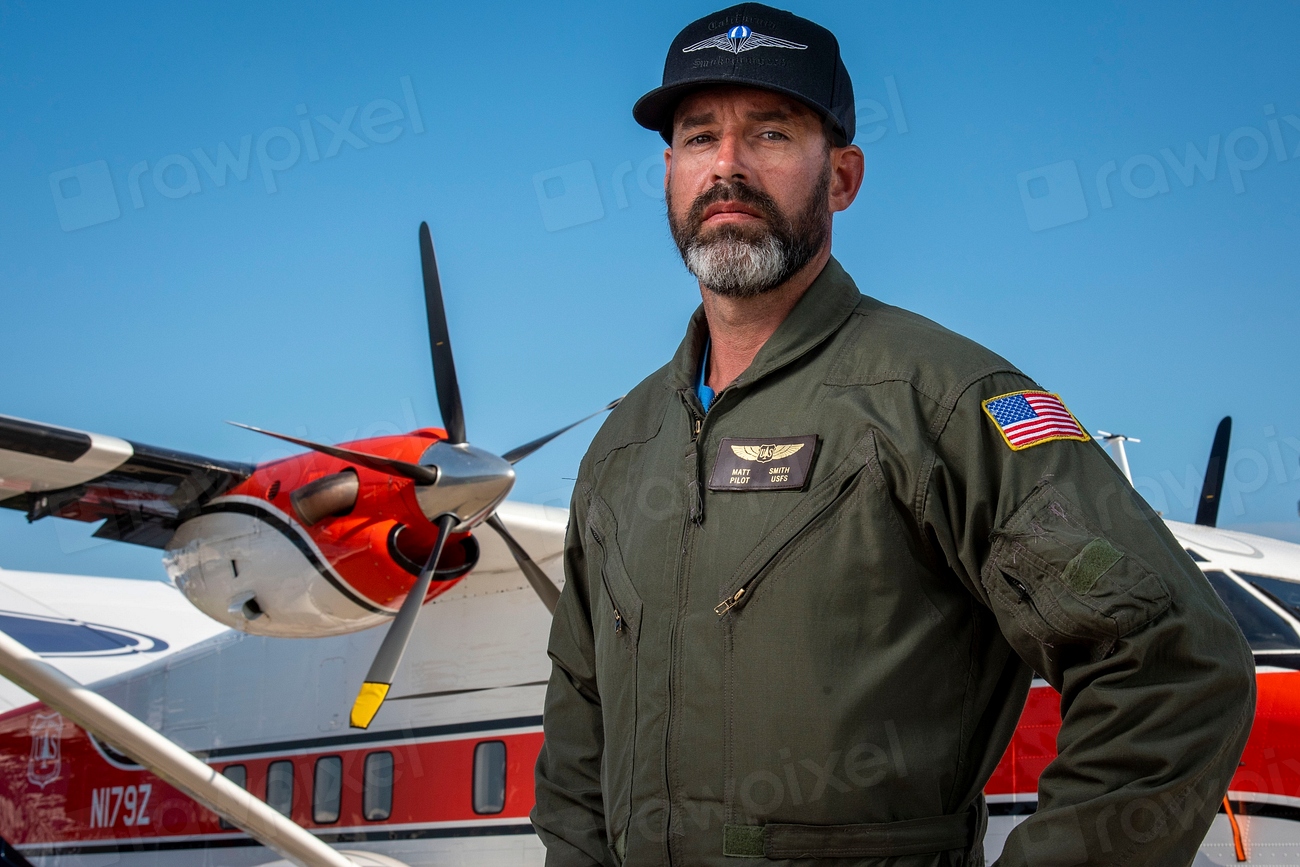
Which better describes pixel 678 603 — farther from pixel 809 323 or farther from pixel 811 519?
pixel 809 323

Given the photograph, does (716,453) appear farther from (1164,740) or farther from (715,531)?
(1164,740)

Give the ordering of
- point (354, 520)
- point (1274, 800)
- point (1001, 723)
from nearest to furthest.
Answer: point (1001, 723) → point (1274, 800) → point (354, 520)

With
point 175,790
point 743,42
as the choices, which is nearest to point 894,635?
point 743,42

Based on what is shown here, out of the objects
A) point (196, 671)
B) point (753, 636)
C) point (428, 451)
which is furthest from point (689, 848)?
point (196, 671)

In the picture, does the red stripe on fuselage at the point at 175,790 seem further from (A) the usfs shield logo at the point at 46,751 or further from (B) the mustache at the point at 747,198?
(B) the mustache at the point at 747,198

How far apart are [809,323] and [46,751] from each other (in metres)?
9.42

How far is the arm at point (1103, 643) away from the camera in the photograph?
1.43m

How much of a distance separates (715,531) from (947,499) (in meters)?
0.39

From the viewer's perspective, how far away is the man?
1.47 metres

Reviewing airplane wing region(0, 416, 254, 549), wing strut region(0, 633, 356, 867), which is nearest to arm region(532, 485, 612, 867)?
wing strut region(0, 633, 356, 867)

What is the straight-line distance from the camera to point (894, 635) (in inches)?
64.2

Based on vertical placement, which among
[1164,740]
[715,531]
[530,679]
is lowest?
[530,679]

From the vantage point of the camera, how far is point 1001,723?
173 cm

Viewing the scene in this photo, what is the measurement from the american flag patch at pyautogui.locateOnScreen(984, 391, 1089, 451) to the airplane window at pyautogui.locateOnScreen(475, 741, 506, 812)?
6032 mm
